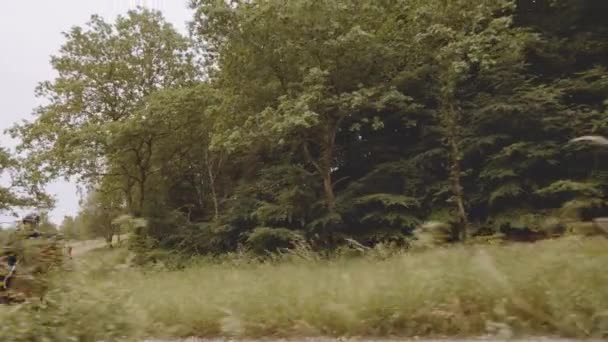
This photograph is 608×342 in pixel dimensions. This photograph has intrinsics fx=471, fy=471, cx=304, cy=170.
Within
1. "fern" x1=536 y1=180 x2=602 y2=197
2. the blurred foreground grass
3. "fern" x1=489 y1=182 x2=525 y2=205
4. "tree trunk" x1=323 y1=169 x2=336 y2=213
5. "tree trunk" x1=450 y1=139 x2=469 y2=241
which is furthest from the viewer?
"tree trunk" x1=323 y1=169 x2=336 y2=213

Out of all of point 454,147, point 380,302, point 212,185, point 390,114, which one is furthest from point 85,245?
point 212,185

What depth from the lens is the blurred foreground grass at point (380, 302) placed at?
3613mm

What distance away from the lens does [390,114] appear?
18344 millimetres

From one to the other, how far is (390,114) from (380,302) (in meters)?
14.3

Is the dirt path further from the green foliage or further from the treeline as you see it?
the green foliage

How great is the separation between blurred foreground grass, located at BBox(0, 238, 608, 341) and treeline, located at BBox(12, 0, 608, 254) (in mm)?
7927

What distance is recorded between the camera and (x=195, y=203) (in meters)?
25.9

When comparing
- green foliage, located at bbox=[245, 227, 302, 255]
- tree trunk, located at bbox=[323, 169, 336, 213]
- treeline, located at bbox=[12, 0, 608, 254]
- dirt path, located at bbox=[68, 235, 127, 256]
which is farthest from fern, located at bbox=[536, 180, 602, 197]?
dirt path, located at bbox=[68, 235, 127, 256]

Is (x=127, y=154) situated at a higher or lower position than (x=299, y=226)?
higher

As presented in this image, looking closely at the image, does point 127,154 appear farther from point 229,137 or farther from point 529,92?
point 529,92

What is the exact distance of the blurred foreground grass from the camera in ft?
11.9

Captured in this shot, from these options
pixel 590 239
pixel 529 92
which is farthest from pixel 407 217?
pixel 590 239

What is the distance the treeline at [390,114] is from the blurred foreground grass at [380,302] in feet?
26.0

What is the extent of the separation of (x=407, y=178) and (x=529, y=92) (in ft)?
16.2
